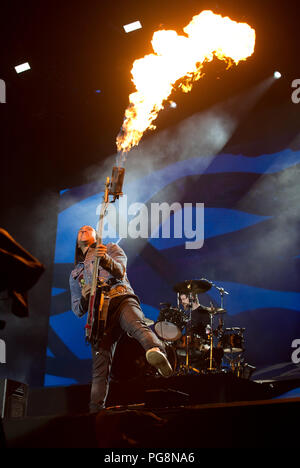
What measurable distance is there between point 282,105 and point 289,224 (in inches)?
96.8

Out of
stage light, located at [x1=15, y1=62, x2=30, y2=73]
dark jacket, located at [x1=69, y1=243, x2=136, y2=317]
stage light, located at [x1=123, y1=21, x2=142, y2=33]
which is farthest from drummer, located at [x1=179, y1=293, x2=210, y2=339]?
stage light, located at [x1=15, y1=62, x2=30, y2=73]

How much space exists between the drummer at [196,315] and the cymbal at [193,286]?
28 cm

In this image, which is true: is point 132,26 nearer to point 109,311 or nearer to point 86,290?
point 86,290

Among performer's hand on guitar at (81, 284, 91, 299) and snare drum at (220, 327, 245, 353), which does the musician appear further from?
snare drum at (220, 327, 245, 353)

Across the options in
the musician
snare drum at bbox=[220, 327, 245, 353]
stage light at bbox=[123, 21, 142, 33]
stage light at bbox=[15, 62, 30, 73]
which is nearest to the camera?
the musician

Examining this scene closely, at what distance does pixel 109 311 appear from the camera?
14.2ft

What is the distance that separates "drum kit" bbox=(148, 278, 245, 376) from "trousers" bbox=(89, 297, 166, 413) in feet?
8.34

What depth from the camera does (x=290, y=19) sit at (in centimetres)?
737

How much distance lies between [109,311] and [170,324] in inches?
117

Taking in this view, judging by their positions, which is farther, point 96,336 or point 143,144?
point 143,144

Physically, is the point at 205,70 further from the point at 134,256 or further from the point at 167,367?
the point at 167,367

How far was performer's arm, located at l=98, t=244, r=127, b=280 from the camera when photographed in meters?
4.38

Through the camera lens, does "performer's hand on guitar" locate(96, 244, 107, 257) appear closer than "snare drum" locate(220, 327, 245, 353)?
Yes
